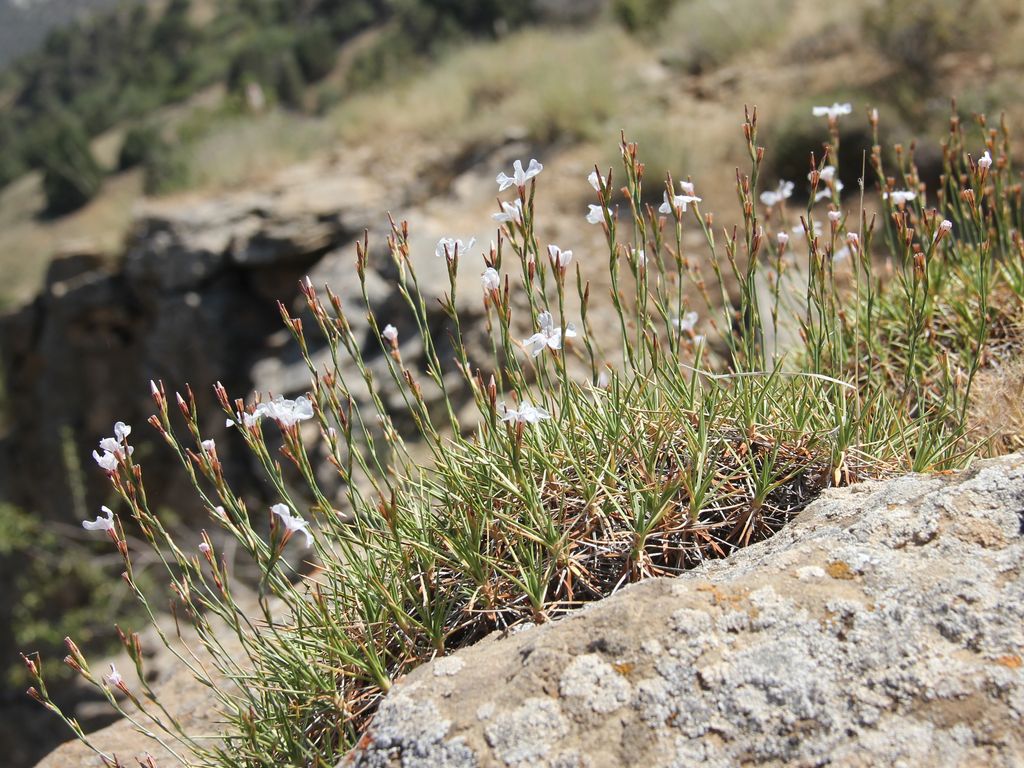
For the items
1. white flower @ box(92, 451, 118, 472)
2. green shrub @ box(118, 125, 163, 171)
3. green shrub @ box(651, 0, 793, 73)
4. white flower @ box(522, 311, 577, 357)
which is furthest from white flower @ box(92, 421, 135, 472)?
green shrub @ box(118, 125, 163, 171)

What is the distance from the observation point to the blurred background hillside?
26.6 feet

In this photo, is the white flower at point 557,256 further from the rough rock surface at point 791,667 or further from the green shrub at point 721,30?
the green shrub at point 721,30

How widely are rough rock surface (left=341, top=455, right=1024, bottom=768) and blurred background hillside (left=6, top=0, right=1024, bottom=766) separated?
5823mm

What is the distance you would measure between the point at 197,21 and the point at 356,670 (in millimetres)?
61619

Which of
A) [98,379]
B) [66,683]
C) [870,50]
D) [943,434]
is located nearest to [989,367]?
[943,434]

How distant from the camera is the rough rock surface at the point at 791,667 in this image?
1441 mm

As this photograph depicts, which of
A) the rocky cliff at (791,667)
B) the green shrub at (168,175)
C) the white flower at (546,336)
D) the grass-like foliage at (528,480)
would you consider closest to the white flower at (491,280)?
the grass-like foliage at (528,480)

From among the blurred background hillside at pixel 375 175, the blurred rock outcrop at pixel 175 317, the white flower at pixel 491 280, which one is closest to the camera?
the white flower at pixel 491 280

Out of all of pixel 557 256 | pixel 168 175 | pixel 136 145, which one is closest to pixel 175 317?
pixel 168 175

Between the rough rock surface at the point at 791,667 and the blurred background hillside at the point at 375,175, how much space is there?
5823 mm

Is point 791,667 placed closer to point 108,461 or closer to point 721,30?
point 108,461

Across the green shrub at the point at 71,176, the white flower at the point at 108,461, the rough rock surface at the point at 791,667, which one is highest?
the white flower at the point at 108,461

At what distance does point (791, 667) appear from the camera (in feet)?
5.09

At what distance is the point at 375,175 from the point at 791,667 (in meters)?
10.2
